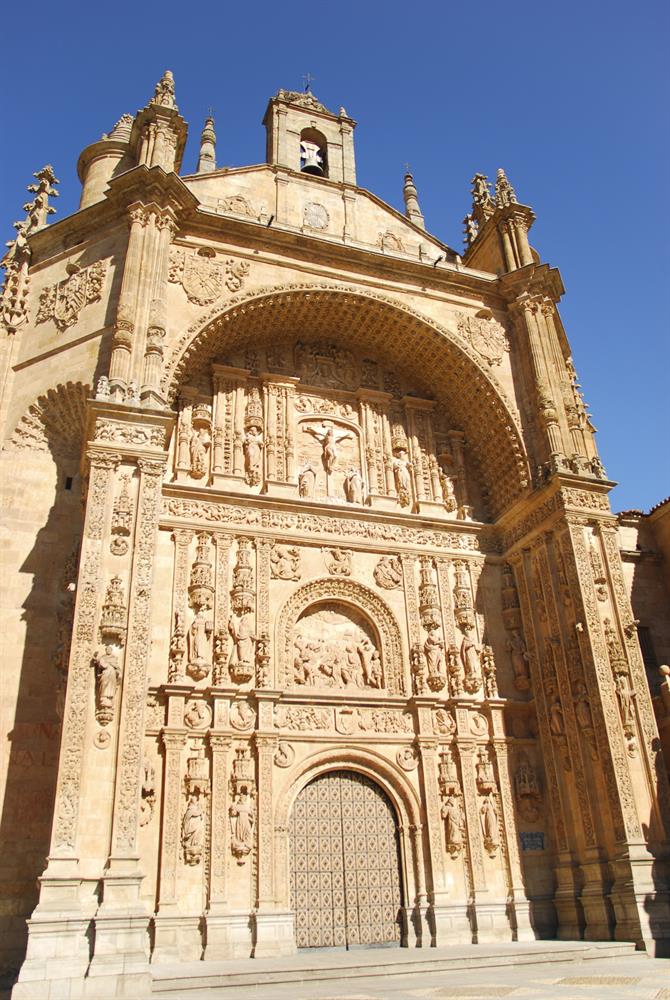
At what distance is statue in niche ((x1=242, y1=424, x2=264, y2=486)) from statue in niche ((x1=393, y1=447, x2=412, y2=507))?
262cm

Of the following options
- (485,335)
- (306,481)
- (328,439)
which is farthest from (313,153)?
(306,481)

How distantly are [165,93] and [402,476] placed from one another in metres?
8.48

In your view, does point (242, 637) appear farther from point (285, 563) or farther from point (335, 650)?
point (335, 650)

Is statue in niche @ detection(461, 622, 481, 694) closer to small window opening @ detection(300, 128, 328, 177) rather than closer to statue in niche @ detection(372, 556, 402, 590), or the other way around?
statue in niche @ detection(372, 556, 402, 590)

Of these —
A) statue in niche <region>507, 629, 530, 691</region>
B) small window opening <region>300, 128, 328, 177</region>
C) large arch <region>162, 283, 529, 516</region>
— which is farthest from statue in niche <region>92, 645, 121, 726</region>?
small window opening <region>300, 128, 328, 177</region>

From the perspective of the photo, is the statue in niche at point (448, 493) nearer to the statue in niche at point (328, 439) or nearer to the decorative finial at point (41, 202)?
the statue in niche at point (328, 439)

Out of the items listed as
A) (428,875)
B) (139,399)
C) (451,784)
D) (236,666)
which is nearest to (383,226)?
(139,399)

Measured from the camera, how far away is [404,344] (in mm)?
15570

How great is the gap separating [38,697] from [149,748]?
1738 millimetres

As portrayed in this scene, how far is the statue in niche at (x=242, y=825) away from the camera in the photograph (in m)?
10.6

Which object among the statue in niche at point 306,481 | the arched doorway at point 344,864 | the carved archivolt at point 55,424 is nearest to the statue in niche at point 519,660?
the arched doorway at point 344,864

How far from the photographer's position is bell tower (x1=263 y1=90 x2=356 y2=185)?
57.3 ft

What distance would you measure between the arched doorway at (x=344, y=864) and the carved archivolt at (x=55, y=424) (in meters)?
6.62

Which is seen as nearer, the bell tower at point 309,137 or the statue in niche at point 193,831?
the statue in niche at point 193,831
